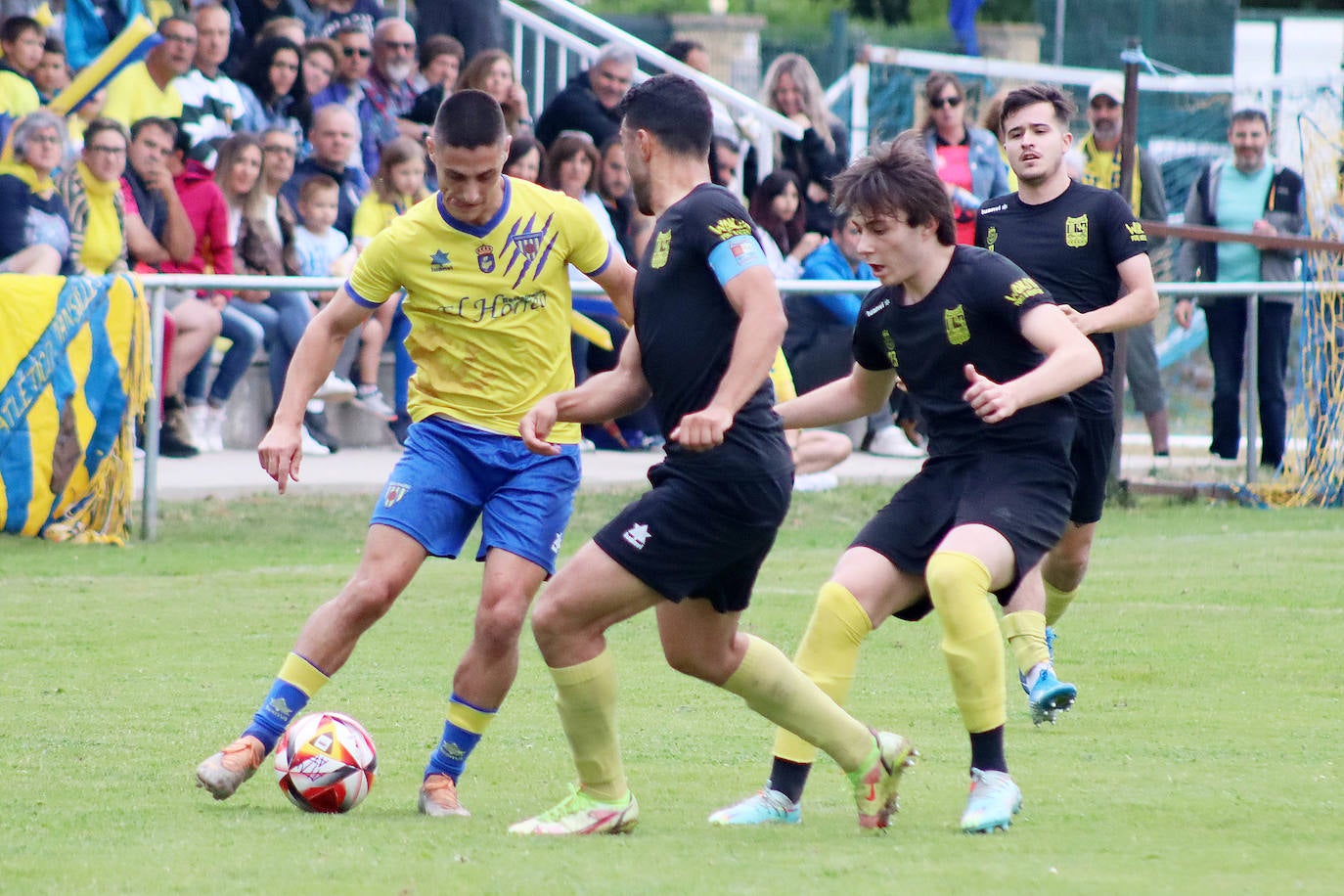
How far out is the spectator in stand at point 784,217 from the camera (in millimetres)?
14773

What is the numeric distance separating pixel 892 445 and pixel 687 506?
33.1ft

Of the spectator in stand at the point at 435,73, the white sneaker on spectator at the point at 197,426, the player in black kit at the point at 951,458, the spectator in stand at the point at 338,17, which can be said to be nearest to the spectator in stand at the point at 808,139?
the spectator in stand at the point at 435,73

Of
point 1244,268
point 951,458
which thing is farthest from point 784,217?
point 951,458

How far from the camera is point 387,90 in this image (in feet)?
50.3

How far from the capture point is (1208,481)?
14.6m

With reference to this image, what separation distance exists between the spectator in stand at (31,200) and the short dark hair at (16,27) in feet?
5.06

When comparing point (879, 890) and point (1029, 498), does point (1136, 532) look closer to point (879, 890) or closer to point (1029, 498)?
point (1029, 498)

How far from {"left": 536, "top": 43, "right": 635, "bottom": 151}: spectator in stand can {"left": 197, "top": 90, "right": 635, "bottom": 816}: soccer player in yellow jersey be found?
8.97 m

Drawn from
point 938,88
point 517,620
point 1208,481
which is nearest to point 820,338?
point 938,88

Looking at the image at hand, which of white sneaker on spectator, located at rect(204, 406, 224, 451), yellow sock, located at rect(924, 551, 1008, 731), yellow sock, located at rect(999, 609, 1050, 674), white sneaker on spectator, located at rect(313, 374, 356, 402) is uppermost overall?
yellow sock, located at rect(924, 551, 1008, 731)

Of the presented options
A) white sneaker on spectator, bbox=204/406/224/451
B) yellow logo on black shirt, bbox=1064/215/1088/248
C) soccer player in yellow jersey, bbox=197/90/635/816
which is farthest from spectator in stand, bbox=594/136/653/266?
soccer player in yellow jersey, bbox=197/90/635/816

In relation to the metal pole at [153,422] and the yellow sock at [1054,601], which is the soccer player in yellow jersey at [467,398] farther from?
the metal pole at [153,422]

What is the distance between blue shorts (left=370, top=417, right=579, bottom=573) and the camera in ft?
19.0

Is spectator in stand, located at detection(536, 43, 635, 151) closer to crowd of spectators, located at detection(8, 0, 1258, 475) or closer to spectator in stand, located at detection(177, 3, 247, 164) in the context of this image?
crowd of spectators, located at detection(8, 0, 1258, 475)
